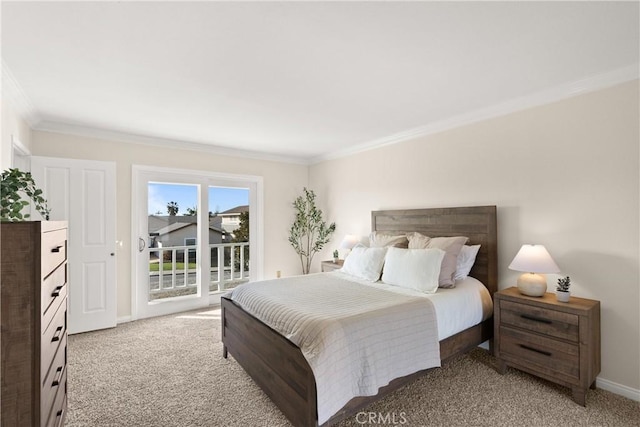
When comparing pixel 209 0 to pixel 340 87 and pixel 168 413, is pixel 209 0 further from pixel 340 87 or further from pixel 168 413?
pixel 168 413

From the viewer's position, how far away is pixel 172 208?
4270mm

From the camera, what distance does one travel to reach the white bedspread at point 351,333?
173 cm

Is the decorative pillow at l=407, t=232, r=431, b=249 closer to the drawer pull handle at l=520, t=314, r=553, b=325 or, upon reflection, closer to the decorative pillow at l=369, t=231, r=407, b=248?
the decorative pillow at l=369, t=231, r=407, b=248

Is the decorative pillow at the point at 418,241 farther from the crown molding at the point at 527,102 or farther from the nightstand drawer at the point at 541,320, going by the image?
the crown molding at the point at 527,102

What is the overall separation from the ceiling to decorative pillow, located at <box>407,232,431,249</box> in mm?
1347

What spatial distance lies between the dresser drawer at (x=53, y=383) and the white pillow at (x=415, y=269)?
8.30ft

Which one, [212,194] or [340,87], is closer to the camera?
[340,87]

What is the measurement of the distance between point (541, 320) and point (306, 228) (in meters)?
3.74

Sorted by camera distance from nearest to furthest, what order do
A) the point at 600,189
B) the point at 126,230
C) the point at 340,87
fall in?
the point at 600,189
the point at 340,87
the point at 126,230

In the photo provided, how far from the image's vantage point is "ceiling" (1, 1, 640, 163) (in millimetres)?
1620

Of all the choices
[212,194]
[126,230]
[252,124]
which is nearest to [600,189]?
[252,124]

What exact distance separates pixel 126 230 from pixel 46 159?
3.73 ft

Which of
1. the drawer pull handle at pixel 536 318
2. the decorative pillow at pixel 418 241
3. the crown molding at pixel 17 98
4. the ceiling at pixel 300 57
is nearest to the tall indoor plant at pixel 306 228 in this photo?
the decorative pillow at pixel 418 241

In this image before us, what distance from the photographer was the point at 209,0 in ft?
4.97
